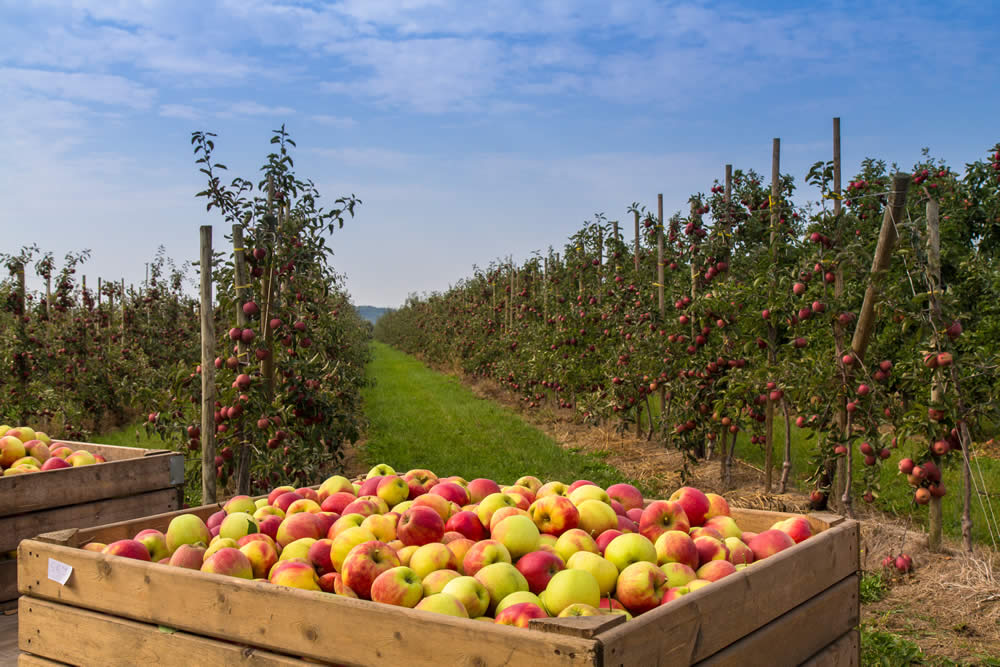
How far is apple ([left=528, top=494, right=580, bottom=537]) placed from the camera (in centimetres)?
245

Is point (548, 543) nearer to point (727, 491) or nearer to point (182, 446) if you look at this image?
point (182, 446)

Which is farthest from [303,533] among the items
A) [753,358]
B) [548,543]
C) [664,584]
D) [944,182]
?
[944,182]

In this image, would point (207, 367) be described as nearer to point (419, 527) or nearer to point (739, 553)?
point (419, 527)

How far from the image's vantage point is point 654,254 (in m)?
10.5

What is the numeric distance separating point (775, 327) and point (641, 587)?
5.47 meters

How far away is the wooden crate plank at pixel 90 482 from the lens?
4.27m

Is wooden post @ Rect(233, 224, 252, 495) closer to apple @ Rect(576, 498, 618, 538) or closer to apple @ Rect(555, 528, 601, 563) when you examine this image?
apple @ Rect(576, 498, 618, 538)

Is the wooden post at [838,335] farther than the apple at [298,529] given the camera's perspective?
Yes

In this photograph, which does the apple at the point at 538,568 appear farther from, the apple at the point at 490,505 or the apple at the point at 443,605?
the apple at the point at 490,505

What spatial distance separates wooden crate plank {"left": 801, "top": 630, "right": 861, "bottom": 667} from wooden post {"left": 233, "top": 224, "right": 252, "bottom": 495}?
454 cm

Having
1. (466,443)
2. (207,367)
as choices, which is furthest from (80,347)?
(207,367)

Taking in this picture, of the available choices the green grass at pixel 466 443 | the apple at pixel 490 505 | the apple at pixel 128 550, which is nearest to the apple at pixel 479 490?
the apple at pixel 490 505

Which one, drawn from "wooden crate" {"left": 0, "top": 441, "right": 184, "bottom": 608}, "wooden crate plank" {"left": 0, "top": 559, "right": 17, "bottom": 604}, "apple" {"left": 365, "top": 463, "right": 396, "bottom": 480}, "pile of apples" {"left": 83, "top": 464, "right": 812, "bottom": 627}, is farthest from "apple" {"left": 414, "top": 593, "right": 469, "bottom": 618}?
"wooden crate plank" {"left": 0, "top": 559, "right": 17, "bottom": 604}

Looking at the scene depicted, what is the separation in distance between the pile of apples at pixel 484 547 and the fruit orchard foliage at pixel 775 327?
326cm
